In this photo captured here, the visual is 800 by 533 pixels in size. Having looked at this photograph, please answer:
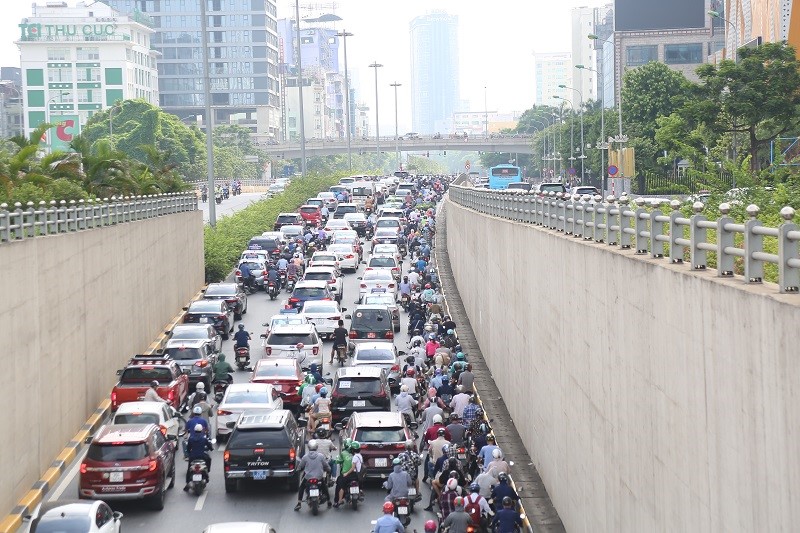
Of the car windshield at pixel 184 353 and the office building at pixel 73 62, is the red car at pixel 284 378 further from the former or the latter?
the office building at pixel 73 62

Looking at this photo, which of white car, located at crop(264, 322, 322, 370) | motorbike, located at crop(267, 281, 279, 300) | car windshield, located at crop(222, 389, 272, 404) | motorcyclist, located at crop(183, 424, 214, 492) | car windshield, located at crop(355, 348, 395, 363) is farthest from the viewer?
motorbike, located at crop(267, 281, 279, 300)

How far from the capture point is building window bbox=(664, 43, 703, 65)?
126562 millimetres

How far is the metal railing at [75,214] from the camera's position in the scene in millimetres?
23719

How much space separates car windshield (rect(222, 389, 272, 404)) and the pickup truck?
2046 millimetres

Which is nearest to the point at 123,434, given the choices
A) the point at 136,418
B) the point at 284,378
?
the point at 136,418

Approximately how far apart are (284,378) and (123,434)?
8.11 metres

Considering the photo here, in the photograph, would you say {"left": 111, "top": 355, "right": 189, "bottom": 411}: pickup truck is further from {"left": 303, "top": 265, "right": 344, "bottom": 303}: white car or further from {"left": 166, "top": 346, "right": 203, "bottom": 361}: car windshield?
{"left": 303, "top": 265, "right": 344, "bottom": 303}: white car

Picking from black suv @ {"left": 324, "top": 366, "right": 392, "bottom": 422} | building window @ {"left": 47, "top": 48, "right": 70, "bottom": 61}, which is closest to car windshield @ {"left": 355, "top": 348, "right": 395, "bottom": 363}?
black suv @ {"left": 324, "top": 366, "right": 392, "bottom": 422}

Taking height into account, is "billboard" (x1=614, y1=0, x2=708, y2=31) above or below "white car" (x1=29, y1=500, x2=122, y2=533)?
above

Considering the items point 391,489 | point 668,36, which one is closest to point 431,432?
point 391,489

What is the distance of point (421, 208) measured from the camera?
86.9 m

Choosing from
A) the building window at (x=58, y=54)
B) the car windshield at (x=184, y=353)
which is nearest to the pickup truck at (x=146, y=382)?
the car windshield at (x=184, y=353)

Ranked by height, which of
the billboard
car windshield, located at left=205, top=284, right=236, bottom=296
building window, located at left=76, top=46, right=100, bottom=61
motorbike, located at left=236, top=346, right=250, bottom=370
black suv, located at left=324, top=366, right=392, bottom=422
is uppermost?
building window, located at left=76, top=46, right=100, bottom=61

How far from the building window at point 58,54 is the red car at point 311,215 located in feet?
364
